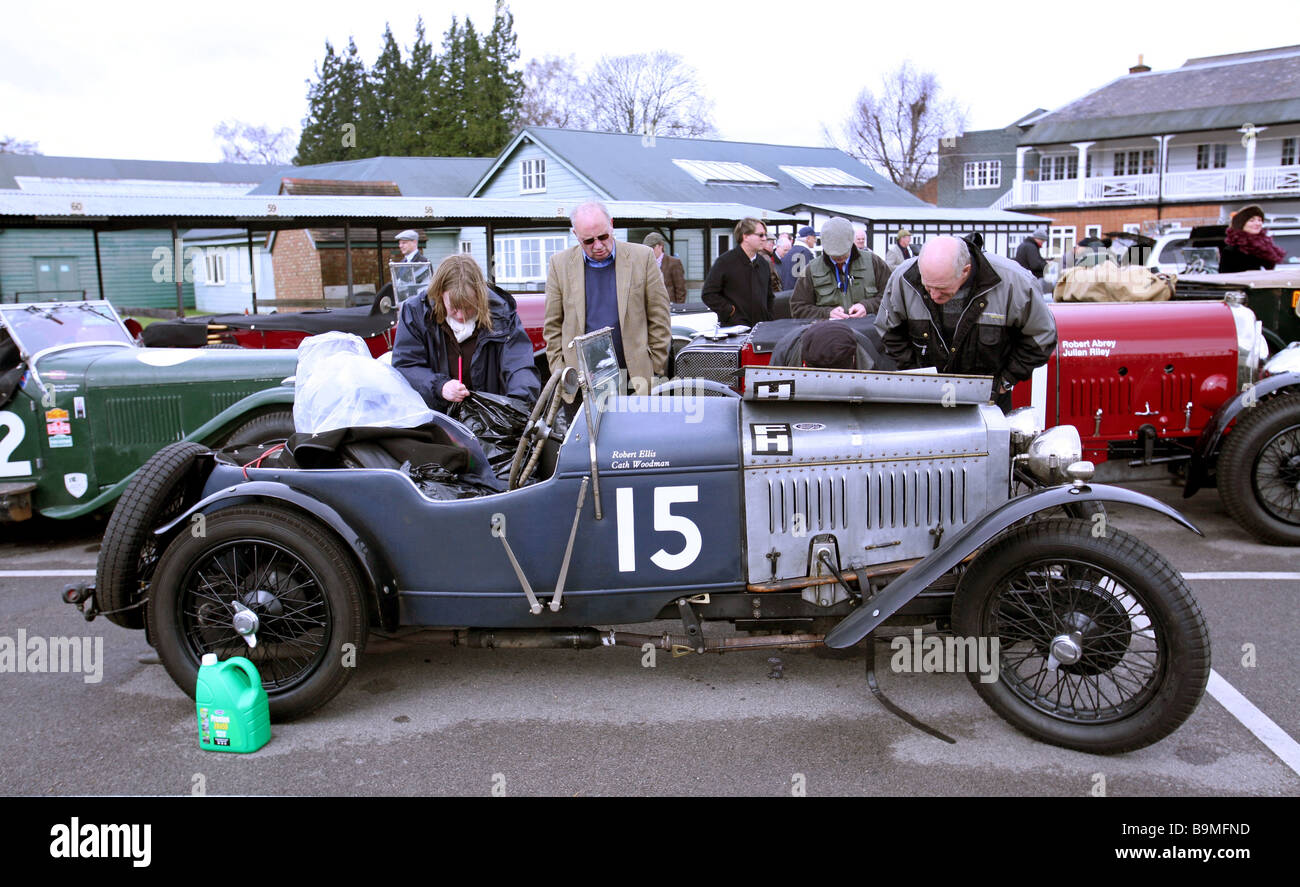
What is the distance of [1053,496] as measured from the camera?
128 inches

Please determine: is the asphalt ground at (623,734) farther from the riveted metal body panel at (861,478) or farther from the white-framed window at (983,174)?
the white-framed window at (983,174)

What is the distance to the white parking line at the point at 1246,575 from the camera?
502 centimetres

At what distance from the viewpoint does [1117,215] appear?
3872 centimetres

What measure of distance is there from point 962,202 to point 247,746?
175ft

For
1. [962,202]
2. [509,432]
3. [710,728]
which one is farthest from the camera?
[962,202]

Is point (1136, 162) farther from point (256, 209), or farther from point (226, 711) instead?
point (226, 711)

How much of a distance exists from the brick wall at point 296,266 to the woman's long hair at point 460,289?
87.2ft

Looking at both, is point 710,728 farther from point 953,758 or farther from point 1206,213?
point 1206,213

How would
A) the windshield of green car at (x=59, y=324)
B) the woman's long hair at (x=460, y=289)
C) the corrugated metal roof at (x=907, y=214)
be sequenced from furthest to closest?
1. the corrugated metal roof at (x=907, y=214)
2. the windshield of green car at (x=59, y=324)
3. the woman's long hair at (x=460, y=289)

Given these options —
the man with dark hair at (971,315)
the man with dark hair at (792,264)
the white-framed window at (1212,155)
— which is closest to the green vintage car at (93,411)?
the man with dark hair at (971,315)

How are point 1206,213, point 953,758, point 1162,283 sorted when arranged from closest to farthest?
point 953,758 → point 1162,283 → point 1206,213

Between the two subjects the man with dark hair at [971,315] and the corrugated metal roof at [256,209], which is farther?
the corrugated metal roof at [256,209]
